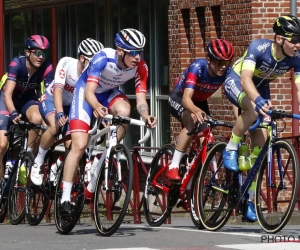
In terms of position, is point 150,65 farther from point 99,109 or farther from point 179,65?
point 99,109

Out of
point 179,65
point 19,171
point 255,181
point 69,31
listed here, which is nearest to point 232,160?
point 255,181

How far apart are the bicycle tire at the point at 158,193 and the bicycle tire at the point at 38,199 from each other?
1.15 m

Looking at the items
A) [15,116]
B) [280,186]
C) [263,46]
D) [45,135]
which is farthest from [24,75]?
[280,186]

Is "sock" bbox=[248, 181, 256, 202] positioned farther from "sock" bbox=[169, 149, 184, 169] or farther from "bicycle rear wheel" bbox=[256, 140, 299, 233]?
"sock" bbox=[169, 149, 184, 169]

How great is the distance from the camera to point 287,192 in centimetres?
1027

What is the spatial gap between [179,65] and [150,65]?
1.40 metres

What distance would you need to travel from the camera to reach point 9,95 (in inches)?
526

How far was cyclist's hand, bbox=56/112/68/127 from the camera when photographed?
1202 centimetres

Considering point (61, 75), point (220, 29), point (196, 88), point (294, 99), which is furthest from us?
point (220, 29)

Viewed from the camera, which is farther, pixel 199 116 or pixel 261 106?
pixel 199 116

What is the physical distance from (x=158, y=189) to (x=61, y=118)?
133 cm

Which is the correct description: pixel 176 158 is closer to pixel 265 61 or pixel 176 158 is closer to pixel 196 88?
pixel 196 88

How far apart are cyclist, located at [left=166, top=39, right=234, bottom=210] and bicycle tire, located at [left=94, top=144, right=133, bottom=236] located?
1063 millimetres

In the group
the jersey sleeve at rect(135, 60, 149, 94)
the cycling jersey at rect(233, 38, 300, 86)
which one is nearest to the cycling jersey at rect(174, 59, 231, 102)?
the jersey sleeve at rect(135, 60, 149, 94)
